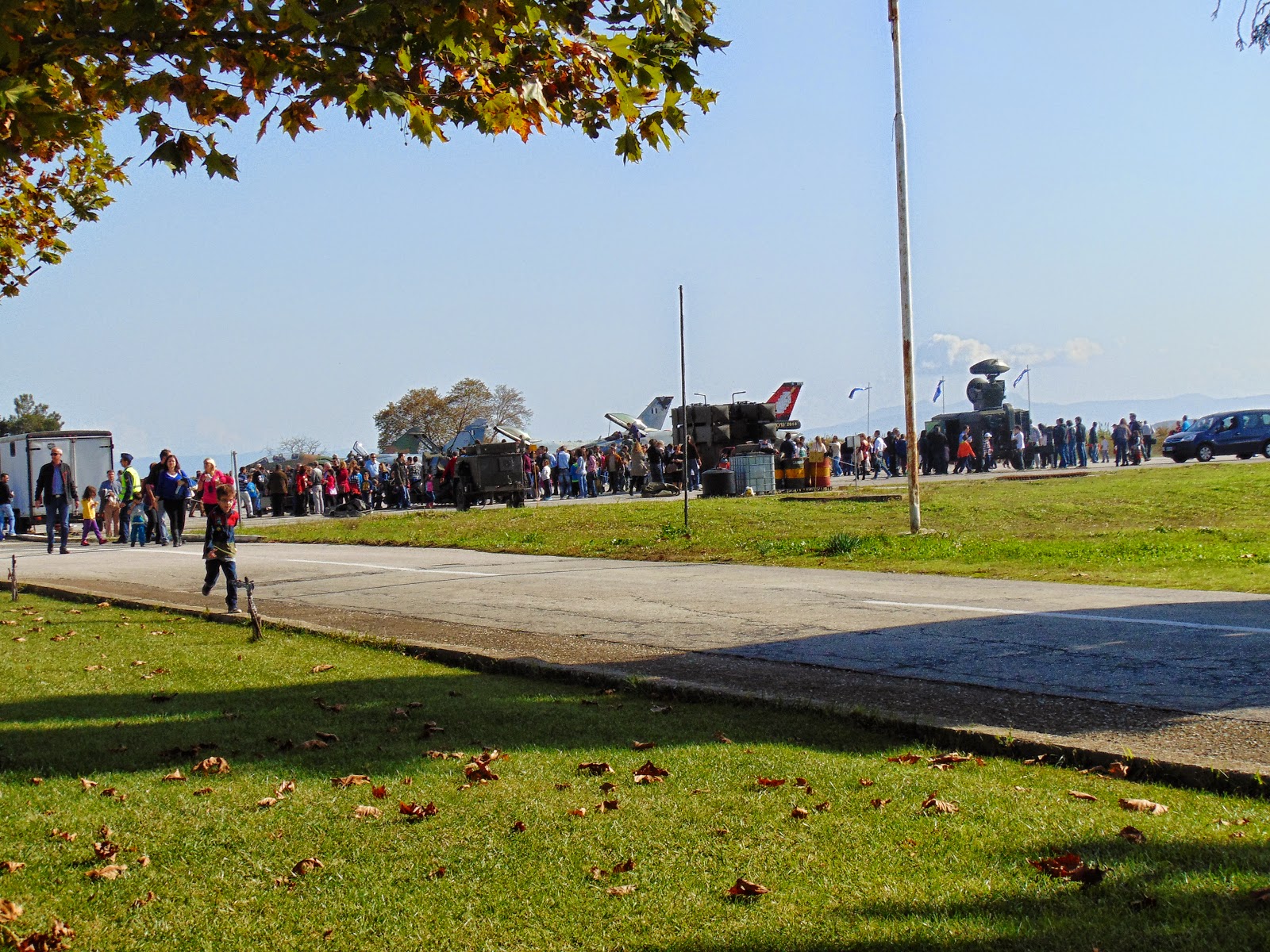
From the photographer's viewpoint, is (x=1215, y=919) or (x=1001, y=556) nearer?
(x=1215, y=919)

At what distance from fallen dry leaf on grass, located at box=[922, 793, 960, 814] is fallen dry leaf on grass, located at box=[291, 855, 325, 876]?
7.72 feet

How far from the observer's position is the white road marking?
902 cm

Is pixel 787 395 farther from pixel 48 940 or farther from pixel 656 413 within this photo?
pixel 48 940

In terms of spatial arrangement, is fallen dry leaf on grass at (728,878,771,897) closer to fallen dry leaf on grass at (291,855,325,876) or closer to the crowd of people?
fallen dry leaf on grass at (291,855,325,876)

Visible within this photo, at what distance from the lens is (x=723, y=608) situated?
1169 centimetres

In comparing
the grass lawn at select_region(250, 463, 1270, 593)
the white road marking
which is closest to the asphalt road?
the white road marking

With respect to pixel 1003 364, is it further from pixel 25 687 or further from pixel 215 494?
pixel 25 687

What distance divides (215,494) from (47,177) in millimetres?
3627

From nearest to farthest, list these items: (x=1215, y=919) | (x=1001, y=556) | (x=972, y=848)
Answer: (x=1215, y=919)
(x=972, y=848)
(x=1001, y=556)

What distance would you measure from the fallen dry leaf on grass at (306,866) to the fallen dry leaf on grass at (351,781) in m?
0.96

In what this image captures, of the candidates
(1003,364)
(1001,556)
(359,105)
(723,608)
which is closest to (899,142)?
(1001,556)

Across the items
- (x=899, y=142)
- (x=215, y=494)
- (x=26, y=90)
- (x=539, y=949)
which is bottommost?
(x=539, y=949)

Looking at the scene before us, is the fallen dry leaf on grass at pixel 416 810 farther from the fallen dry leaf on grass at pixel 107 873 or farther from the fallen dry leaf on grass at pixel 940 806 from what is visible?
the fallen dry leaf on grass at pixel 940 806

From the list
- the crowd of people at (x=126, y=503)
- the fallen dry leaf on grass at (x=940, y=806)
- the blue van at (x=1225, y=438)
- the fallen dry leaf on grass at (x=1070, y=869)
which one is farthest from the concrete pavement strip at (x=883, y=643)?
the blue van at (x=1225, y=438)
